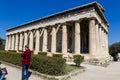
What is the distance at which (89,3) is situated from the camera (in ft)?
84.3

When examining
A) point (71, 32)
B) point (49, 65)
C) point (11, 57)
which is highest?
point (71, 32)

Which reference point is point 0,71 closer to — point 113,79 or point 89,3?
point 113,79

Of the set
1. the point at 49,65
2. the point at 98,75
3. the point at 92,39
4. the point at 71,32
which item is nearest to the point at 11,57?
the point at 49,65

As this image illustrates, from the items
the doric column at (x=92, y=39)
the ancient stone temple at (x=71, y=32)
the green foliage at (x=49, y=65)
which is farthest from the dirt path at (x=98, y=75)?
the ancient stone temple at (x=71, y=32)

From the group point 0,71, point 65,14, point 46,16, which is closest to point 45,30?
point 46,16

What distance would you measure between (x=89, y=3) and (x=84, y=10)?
1635mm

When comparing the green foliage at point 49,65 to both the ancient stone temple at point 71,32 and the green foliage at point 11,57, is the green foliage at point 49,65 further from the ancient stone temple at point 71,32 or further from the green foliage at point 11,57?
the ancient stone temple at point 71,32

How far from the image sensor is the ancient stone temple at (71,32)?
1006 inches

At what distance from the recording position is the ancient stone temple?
1006 inches

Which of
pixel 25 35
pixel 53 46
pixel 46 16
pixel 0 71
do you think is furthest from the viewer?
pixel 25 35

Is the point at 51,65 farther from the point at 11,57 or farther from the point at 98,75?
the point at 11,57

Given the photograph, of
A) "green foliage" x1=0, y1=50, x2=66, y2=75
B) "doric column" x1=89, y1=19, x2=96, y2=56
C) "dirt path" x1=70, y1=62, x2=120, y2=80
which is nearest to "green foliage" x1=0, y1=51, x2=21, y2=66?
"green foliage" x1=0, y1=50, x2=66, y2=75

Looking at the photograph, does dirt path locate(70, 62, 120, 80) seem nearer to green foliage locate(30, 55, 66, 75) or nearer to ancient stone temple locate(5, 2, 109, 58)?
green foliage locate(30, 55, 66, 75)

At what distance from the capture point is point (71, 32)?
34500 millimetres
